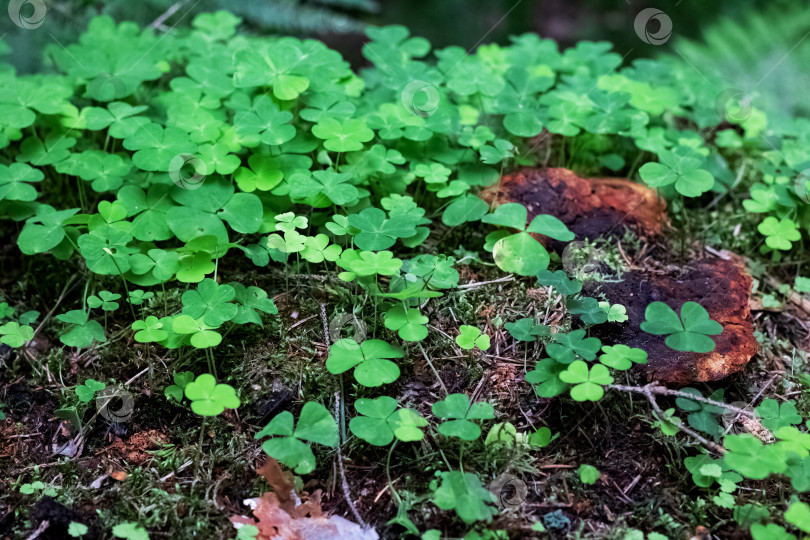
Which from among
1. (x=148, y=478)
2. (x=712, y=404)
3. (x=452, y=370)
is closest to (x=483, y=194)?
(x=452, y=370)

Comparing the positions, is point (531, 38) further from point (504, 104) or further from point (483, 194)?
point (483, 194)

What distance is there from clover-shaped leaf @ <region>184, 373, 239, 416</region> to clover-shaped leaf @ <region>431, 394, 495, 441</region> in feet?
1.73

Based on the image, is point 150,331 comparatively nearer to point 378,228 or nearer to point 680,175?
point 378,228

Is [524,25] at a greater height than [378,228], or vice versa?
[524,25]

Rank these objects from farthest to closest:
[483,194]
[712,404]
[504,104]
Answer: [504,104] → [483,194] → [712,404]

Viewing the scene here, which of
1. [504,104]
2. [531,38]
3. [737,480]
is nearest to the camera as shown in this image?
[737,480]

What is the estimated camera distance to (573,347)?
5.65ft

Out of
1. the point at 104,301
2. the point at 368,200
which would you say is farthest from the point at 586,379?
the point at 104,301

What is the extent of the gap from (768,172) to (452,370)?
1.56 meters

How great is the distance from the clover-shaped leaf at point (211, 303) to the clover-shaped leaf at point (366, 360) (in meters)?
0.33

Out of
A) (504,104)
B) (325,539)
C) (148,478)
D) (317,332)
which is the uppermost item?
(504,104)

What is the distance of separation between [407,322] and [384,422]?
0.31 metres

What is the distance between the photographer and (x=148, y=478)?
162 centimetres

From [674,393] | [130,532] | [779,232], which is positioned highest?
[779,232]
